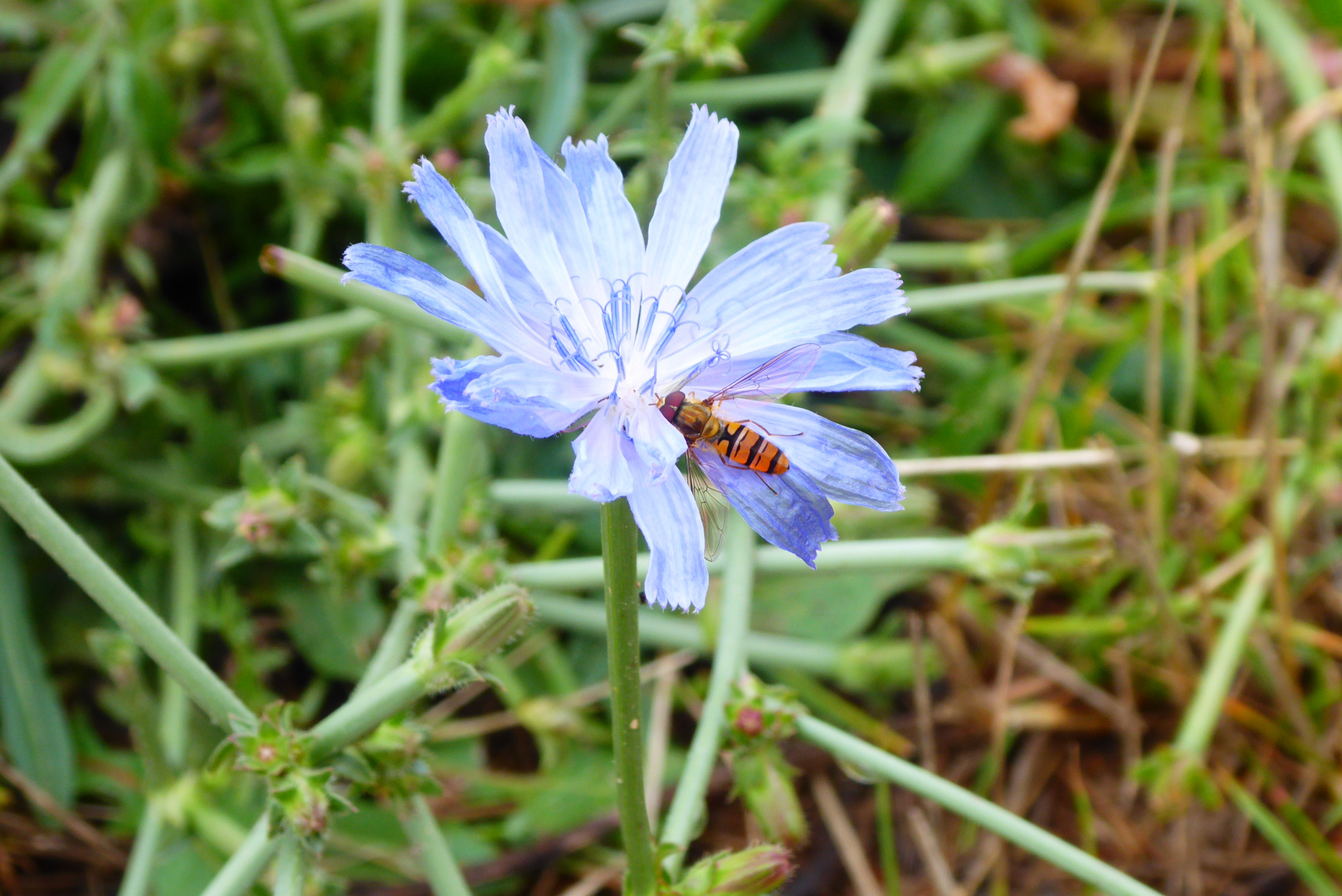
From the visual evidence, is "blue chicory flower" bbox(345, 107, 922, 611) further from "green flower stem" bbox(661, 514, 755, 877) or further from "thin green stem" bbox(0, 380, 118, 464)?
"thin green stem" bbox(0, 380, 118, 464)

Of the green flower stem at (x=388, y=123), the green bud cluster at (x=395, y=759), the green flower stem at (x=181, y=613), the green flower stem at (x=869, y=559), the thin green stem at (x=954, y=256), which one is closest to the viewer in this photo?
the green bud cluster at (x=395, y=759)

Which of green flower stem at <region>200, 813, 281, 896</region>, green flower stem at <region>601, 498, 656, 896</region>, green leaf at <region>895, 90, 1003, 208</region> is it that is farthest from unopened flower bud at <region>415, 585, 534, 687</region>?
green leaf at <region>895, 90, 1003, 208</region>

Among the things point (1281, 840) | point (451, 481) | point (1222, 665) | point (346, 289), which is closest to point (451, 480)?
point (451, 481)

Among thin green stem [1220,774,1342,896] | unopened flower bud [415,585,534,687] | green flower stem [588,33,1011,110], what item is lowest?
thin green stem [1220,774,1342,896]

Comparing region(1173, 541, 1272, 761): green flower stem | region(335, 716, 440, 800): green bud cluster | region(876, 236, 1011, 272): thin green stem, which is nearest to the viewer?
region(335, 716, 440, 800): green bud cluster

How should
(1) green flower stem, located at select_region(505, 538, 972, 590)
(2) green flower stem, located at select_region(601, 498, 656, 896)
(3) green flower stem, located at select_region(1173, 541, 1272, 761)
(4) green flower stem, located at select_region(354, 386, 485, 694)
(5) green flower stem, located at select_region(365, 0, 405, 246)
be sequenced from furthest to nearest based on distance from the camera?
1. (3) green flower stem, located at select_region(1173, 541, 1272, 761)
2. (5) green flower stem, located at select_region(365, 0, 405, 246)
3. (1) green flower stem, located at select_region(505, 538, 972, 590)
4. (4) green flower stem, located at select_region(354, 386, 485, 694)
5. (2) green flower stem, located at select_region(601, 498, 656, 896)

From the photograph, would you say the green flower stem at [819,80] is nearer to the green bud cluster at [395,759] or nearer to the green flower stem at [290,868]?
the green bud cluster at [395,759]

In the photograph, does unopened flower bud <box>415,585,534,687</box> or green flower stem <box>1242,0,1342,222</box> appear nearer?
unopened flower bud <box>415,585,534,687</box>

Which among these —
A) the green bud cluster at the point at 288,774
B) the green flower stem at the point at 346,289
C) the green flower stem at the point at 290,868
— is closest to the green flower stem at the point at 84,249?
the green flower stem at the point at 346,289
